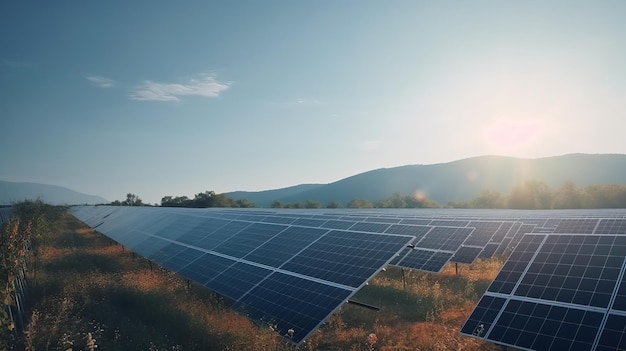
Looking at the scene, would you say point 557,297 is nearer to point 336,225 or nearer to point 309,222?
point 336,225

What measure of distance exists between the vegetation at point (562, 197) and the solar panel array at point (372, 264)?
46545 mm

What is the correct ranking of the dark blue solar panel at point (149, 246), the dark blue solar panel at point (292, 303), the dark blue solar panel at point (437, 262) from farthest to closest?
the dark blue solar panel at point (149, 246) < the dark blue solar panel at point (437, 262) < the dark blue solar panel at point (292, 303)

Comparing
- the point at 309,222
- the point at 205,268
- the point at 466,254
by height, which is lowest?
the point at 466,254

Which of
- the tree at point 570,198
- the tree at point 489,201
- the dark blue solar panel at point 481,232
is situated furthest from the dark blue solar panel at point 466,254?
the tree at point 489,201

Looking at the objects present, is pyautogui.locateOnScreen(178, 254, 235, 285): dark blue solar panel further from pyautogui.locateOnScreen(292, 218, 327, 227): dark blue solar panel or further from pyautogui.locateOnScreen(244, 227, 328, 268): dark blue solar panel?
pyautogui.locateOnScreen(292, 218, 327, 227): dark blue solar panel

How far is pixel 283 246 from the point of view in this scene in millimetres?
16828

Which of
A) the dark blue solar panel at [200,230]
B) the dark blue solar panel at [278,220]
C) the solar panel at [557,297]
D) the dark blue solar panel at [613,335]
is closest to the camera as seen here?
the dark blue solar panel at [613,335]

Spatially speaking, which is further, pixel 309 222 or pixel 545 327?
pixel 309 222

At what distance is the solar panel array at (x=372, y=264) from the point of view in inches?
336

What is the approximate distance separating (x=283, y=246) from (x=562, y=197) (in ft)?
207

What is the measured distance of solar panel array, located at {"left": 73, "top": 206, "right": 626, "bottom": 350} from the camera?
853cm

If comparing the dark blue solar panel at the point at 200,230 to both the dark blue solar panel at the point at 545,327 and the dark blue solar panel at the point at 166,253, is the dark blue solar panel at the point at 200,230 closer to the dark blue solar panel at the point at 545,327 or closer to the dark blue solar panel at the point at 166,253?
the dark blue solar panel at the point at 166,253

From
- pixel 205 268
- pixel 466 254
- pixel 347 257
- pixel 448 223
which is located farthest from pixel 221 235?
pixel 448 223

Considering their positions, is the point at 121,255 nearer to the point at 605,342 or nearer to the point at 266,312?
the point at 266,312
